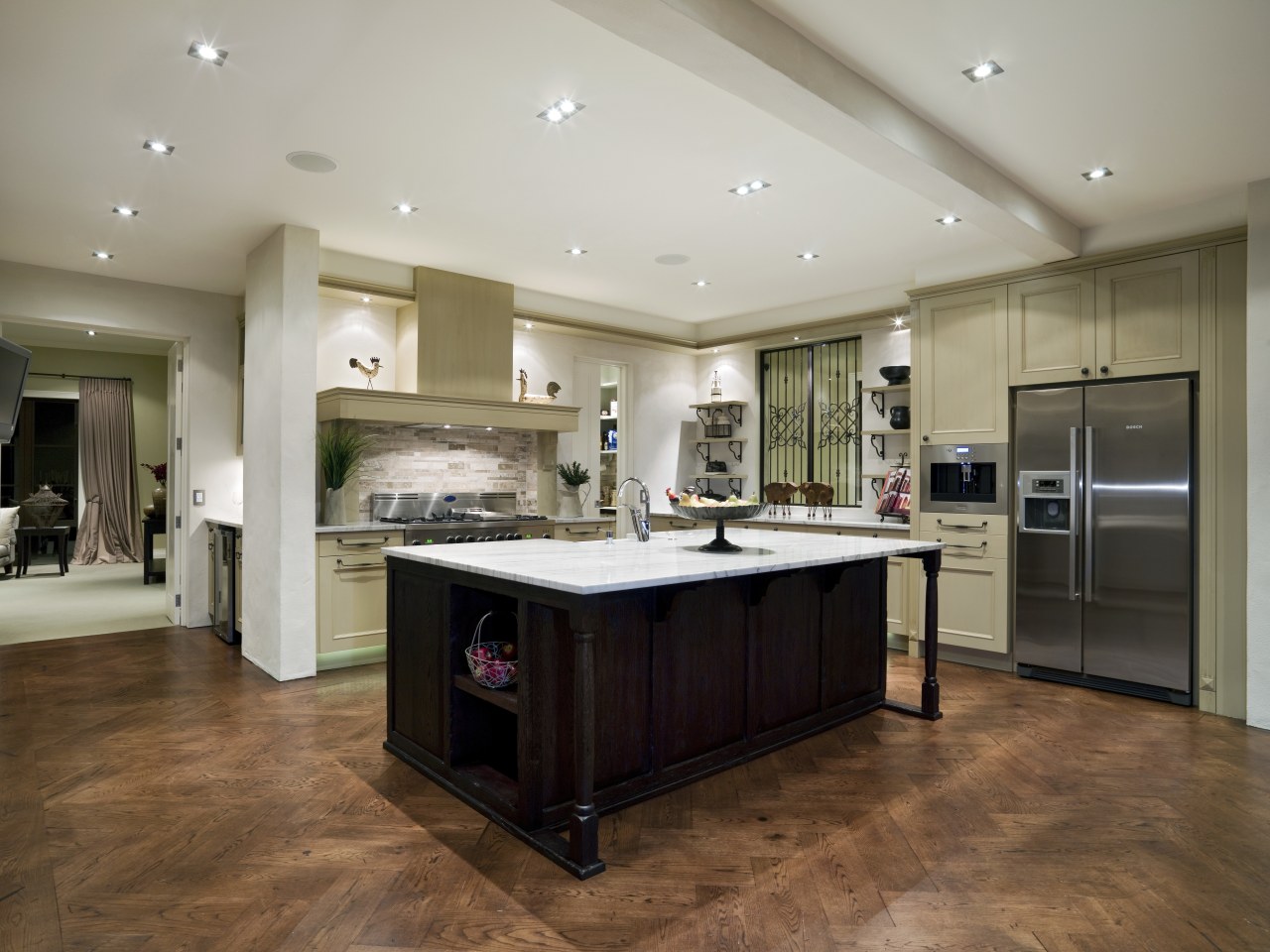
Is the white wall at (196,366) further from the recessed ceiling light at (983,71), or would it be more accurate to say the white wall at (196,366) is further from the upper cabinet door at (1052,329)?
the upper cabinet door at (1052,329)

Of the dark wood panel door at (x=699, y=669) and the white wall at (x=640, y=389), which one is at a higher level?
the white wall at (x=640, y=389)

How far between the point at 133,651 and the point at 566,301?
13.7 feet

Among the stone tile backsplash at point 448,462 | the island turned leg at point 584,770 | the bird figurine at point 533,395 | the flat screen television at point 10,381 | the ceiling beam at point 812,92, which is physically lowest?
the island turned leg at point 584,770

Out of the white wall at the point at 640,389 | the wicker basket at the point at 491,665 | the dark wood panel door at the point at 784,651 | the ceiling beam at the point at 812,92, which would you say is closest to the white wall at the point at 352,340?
the white wall at the point at 640,389

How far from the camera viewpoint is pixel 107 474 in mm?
10398

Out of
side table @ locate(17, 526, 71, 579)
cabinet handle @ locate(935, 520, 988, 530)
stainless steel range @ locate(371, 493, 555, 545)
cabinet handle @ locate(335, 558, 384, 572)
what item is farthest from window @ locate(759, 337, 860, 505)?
side table @ locate(17, 526, 71, 579)

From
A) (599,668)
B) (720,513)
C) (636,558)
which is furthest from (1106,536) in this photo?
(599,668)

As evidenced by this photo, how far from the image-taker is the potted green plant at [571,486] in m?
6.73

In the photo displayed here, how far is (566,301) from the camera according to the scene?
6.62 metres

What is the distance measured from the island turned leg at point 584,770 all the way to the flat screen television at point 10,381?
141 inches

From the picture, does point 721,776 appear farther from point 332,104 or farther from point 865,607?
point 332,104

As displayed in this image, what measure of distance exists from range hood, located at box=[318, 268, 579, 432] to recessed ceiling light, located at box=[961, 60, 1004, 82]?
3.77 metres

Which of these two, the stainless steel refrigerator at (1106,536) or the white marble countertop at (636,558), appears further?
the stainless steel refrigerator at (1106,536)

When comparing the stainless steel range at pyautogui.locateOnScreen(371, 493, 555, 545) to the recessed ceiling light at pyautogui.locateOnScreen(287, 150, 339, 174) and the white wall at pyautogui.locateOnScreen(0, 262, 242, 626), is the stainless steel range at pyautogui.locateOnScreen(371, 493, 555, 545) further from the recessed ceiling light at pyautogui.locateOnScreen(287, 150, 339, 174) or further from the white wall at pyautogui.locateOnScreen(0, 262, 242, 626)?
the recessed ceiling light at pyautogui.locateOnScreen(287, 150, 339, 174)
